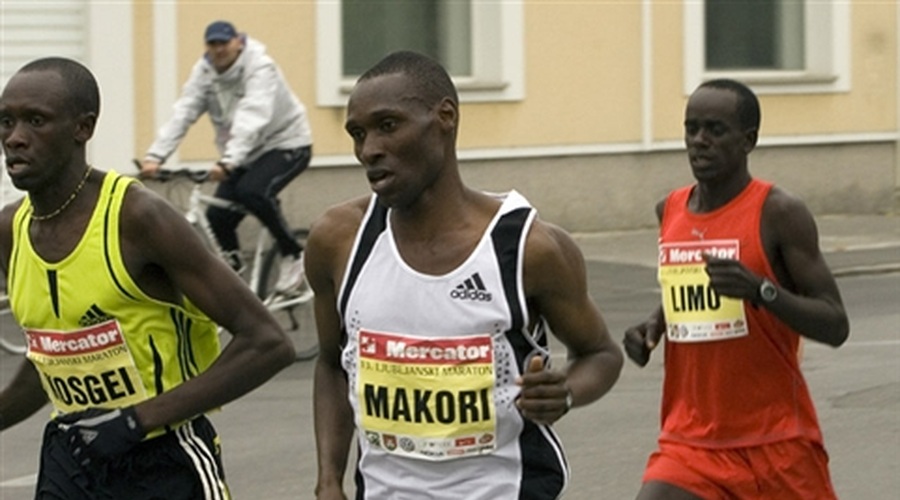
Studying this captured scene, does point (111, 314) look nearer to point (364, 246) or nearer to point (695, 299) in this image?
point (364, 246)

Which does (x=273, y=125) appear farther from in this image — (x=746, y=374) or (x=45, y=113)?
(x=45, y=113)

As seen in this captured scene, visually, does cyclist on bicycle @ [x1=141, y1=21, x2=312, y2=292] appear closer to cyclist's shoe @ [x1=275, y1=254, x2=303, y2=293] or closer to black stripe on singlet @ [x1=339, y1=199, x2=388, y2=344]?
cyclist's shoe @ [x1=275, y1=254, x2=303, y2=293]

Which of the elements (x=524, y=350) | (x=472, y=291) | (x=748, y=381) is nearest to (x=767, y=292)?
(x=748, y=381)

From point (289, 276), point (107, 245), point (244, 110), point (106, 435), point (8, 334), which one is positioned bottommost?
point (8, 334)

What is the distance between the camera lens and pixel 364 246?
462cm

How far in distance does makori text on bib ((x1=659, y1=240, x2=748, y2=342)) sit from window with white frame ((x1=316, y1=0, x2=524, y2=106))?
12.5 meters

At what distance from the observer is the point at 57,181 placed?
4934mm

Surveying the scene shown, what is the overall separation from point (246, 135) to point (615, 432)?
3.26 meters

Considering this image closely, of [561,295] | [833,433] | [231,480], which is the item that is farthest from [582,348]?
[833,433]

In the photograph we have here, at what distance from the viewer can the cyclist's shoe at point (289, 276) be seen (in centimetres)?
1279

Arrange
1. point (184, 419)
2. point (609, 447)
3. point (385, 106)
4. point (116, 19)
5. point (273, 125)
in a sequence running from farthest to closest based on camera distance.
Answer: point (116, 19) < point (273, 125) < point (609, 447) < point (184, 419) < point (385, 106)

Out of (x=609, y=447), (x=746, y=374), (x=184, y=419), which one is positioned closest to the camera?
(x=184, y=419)

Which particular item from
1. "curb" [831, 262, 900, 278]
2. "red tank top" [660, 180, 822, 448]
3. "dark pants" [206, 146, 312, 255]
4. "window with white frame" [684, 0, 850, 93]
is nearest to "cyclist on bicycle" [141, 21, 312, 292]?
"dark pants" [206, 146, 312, 255]

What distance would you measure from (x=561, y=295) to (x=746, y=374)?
1594mm
